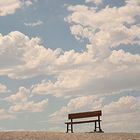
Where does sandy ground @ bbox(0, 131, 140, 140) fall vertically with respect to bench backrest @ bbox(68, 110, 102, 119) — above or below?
below

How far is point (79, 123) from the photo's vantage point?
87.1 ft

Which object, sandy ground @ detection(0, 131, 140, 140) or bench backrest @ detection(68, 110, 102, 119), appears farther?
bench backrest @ detection(68, 110, 102, 119)

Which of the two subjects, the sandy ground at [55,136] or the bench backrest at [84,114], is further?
the bench backrest at [84,114]

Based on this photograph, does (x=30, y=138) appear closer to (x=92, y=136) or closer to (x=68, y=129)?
(x=92, y=136)

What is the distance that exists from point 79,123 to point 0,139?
7.72 metres

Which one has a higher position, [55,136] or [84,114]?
[84,114]

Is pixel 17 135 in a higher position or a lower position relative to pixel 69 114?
lower

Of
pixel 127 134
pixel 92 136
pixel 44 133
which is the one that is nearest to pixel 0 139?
pixel 44 133

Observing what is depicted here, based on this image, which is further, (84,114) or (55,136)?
(84,114)

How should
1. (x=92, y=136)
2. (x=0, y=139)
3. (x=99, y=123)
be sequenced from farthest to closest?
(x=99, y=123) < (x=92, y=136) < (x=0, y=139)

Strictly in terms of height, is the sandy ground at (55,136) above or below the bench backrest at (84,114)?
below

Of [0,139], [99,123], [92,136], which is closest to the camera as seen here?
[0,139]

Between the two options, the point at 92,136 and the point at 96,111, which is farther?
the point at 96,111

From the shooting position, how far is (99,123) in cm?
2569
